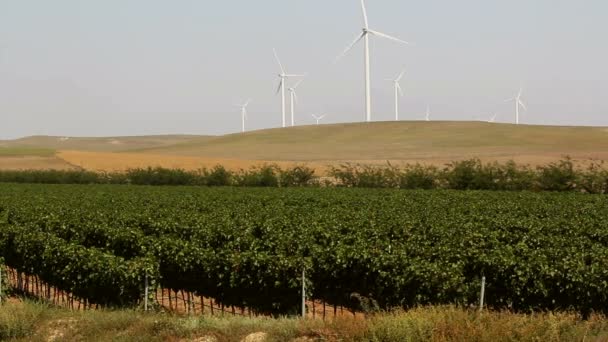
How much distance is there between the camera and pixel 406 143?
336 ft

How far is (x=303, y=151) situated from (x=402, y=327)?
92608mm

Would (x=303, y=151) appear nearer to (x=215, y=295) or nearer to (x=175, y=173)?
(x=175, y=173)

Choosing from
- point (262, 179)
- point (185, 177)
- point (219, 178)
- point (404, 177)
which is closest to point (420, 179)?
point (404, 177)

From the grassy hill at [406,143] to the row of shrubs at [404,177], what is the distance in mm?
27106

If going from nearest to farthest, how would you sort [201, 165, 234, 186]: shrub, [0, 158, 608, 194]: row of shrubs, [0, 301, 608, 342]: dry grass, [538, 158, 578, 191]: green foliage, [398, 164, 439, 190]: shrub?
[0, 301, 608, 342]: dry grass, [538, 158, 578, 191]: green foliage, [0, 158, 608, 194]: row of shrubs, [398, 164, 439, 190]: shrub, [201, 165, 234, 186]: shrub

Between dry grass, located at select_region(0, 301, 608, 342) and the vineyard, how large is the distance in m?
1.35

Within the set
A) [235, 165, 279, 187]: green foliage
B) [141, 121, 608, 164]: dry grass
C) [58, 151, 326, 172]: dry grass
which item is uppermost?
[141, 121, 608, 164]: dry grass

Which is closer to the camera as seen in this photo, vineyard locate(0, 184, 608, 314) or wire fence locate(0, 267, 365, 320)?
vineyard locate(0, 184, 608, 314)

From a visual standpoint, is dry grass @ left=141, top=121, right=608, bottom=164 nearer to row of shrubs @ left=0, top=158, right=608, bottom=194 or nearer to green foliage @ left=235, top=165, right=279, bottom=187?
row of shrubs @ left=0, top=158, right=608, bottom=194

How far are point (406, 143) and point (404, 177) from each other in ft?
168

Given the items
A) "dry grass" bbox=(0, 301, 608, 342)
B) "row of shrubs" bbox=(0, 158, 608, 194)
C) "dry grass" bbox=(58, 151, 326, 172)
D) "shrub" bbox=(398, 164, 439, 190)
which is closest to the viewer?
"dry grass" bbox=(0, 301, 608, 342)

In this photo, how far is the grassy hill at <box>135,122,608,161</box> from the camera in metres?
86.0

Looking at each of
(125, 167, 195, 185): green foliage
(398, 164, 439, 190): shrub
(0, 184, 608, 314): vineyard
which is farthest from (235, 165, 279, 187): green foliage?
(0, 184, 608, 314): vineyard

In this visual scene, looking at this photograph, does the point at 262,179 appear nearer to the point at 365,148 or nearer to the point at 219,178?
the point at 219,178
